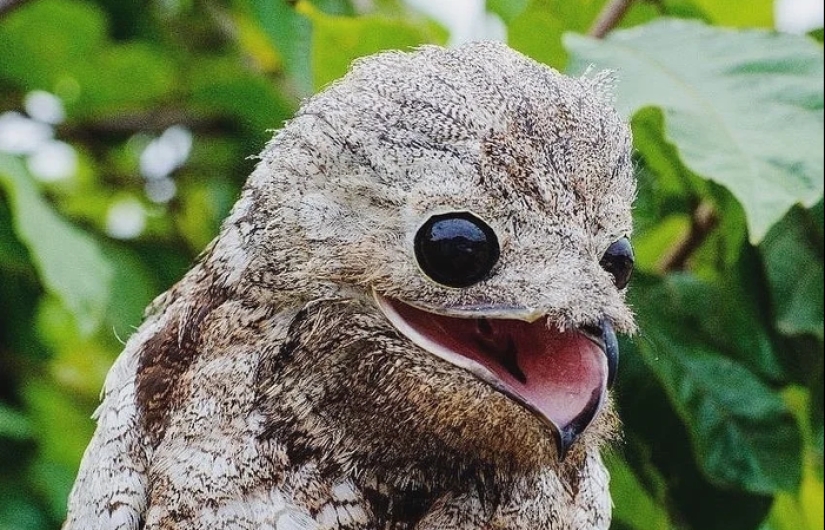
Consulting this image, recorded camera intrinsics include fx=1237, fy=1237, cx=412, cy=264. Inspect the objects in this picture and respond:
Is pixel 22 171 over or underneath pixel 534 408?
underneath

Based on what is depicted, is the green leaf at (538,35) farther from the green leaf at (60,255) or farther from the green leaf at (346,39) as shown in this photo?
the green leaf at (60,255)

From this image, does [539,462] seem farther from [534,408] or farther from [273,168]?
[273,168]

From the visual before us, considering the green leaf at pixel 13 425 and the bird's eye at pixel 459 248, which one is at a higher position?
the bird's eye at pixel 459 248

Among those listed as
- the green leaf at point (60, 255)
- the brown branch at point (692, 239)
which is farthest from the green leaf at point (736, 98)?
the green leaf at point (60, 255)

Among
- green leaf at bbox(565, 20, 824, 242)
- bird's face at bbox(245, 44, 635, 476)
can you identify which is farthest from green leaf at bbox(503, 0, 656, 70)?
bird's face at bbox(245, 44, 635, 476)

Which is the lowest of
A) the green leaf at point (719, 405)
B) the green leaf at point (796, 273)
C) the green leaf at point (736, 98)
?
the green leaf at point (719, 405)

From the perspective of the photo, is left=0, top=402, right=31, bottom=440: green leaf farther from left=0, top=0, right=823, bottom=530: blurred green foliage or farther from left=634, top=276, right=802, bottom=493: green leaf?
left=634, top=276, right=802, bottom=493: green leaf

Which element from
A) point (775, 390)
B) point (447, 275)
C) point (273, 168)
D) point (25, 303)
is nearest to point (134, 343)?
point (273, 168)
